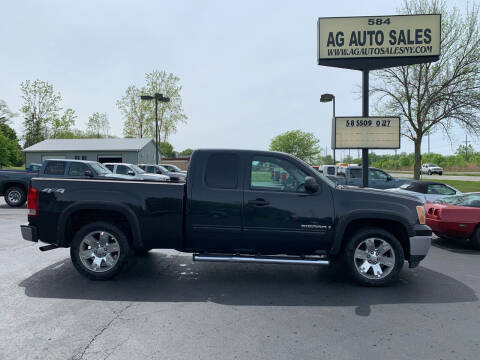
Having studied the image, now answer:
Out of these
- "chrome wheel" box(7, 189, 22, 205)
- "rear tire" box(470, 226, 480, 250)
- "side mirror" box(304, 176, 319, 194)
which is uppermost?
"side mirror" box(304, 176, 319, 194)

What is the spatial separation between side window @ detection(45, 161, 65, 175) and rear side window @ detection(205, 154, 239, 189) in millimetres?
A: 9522

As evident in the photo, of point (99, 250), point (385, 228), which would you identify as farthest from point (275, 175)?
point (99, 250)

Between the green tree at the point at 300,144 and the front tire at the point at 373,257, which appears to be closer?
the front tire at the point at 373,257

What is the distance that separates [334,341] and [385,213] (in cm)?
217

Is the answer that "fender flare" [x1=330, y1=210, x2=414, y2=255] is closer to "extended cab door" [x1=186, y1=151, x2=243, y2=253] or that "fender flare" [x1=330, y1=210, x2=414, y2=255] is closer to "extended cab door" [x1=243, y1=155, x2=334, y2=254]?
"extended cab door" [x1=243, y1=155, x2=334, y2=254]

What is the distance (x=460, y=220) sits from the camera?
714 cm

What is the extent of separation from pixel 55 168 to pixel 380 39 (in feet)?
43.5

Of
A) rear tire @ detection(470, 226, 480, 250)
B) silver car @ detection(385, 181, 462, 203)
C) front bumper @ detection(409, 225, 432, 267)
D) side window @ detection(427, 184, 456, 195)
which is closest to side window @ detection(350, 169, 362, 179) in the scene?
silver car @ detection(385, 181, 462, 203)

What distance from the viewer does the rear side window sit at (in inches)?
189

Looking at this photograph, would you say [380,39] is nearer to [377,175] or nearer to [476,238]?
[377,175]

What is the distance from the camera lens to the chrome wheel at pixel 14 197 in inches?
527

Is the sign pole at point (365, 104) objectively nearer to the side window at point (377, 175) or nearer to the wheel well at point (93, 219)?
the side window at point (377, 175)

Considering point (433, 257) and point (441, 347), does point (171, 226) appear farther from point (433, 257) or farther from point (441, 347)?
point (433, 257)

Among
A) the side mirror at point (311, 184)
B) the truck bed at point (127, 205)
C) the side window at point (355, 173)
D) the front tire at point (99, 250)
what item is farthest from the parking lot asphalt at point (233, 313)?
the side window at point (355, 173)
